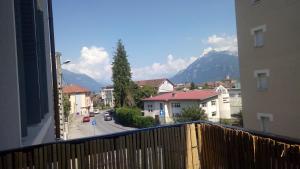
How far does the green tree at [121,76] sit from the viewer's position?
63000mm

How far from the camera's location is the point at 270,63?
658 inches

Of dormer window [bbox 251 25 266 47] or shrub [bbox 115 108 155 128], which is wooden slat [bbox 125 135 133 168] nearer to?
dormer window [bbox 251 25 266 47]

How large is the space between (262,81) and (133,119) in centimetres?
3342

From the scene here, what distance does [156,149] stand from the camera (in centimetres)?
568

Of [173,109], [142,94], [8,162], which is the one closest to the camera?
[8,162]

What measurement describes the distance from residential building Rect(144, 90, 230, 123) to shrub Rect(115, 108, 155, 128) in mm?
3154

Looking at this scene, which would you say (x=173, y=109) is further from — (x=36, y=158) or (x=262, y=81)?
(x=36, y=158)

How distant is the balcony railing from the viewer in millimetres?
4180

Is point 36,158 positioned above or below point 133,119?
above

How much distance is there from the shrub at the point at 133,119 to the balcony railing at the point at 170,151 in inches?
1519

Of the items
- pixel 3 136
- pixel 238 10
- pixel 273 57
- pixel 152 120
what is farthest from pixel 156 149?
pixel 152 120

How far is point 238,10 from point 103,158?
1591 centimetres

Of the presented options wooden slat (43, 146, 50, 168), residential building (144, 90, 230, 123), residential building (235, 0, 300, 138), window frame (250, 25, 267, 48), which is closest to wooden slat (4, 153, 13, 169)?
wooden slat (43, 146, 50, 168)

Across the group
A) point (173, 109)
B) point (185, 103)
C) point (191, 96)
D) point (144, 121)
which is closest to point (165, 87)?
point (173, 109)
